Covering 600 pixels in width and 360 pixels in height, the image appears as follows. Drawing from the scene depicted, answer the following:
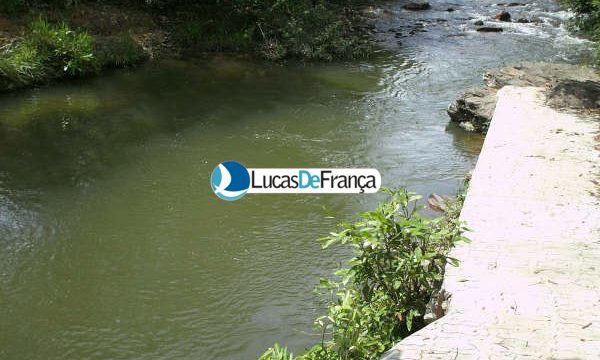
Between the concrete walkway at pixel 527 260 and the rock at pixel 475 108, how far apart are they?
1.94m

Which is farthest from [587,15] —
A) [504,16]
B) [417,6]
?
[417,6]

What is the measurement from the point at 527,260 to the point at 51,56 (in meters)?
9.92

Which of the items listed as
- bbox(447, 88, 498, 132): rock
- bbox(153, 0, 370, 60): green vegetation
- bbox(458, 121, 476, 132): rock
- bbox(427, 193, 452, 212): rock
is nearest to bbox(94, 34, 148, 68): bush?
bbox(153, 0, 370, 60): green vegetation

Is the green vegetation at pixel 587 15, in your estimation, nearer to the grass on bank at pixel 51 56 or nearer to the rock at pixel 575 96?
the rock at pixel 575 96

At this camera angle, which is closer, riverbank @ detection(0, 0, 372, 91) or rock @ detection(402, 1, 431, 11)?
riverbank @ detection(0, 0, 372, 91)

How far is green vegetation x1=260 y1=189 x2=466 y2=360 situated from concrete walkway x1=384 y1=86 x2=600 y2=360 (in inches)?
8.6

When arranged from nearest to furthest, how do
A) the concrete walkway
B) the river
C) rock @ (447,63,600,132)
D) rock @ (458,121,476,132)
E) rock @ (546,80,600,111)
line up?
the concrete walkway < the river < rock @ (546,80,600,111) < rock @ (447,63,600,132) < rock @ (458,121,476,132)

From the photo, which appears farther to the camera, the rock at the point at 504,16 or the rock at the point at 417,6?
the rock at the point at 417,6

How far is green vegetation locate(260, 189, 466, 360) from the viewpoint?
3887 millimetres

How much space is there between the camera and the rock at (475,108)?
928 centimetres

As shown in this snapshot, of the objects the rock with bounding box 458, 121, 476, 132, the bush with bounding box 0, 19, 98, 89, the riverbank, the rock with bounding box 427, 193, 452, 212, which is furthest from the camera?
the riverbank

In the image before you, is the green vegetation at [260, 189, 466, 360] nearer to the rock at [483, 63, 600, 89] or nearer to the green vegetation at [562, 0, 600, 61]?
the green vegetation at [562, 0, 600, 61]

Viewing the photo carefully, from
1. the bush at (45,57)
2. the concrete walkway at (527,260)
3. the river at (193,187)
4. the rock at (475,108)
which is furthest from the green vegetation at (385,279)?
the bush at (45,57)

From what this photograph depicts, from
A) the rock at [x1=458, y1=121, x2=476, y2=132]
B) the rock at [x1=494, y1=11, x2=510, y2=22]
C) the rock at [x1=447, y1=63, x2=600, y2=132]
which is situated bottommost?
the rock at [x1=458, y1=121, x2=476, y2=132]
